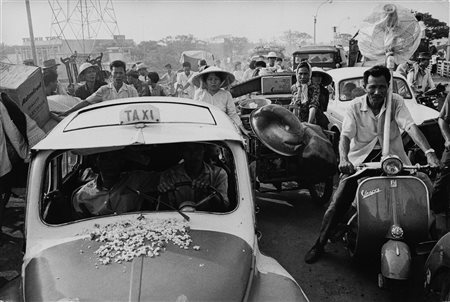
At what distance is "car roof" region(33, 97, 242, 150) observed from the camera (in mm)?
2625

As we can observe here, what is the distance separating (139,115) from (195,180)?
0.68m

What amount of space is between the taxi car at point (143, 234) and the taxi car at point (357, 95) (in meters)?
4.56

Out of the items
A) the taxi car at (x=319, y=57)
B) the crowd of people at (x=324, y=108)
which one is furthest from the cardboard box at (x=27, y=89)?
the taxi car at (x=319, y=57)

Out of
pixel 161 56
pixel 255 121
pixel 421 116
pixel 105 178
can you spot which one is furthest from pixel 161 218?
pixel 161 56

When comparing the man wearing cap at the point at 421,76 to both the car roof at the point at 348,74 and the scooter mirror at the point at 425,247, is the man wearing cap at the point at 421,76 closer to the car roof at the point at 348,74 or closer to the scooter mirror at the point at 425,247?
the car roof at the point at 348,74

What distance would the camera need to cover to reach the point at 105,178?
124 inches

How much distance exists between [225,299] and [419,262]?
112 inches

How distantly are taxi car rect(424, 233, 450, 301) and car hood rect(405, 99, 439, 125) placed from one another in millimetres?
3995

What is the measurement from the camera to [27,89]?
479cm

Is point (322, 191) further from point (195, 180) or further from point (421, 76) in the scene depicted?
point (421, 76)

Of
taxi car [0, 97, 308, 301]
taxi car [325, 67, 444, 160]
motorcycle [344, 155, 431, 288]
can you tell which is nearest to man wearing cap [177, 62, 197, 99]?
Result: taxi car [325, 67, 444, 160]

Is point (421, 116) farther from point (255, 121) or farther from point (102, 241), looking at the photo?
point (102, 241)

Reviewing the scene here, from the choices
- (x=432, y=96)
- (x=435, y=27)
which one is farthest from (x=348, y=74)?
(x=435, y=27)

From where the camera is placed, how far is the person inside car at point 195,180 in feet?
9.75
